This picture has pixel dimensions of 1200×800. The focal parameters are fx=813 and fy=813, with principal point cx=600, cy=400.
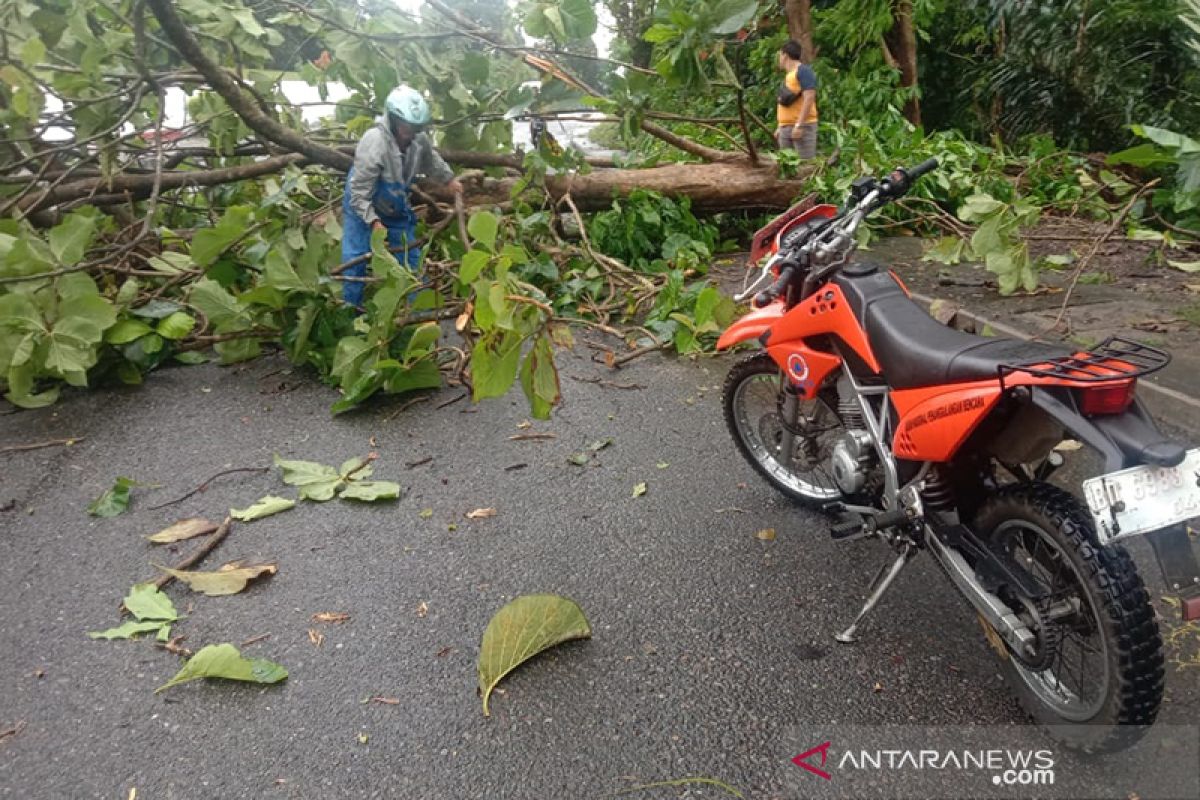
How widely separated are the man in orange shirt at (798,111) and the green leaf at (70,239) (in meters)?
6.10

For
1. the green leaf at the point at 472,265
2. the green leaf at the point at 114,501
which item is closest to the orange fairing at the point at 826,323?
the green leaf at the point at 472,265

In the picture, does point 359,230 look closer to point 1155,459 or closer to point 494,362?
point 494,362

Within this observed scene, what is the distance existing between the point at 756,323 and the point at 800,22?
9759 mm

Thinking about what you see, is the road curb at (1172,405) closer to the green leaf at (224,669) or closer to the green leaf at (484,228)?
the green leaf at (484,228)

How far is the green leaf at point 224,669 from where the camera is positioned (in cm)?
247

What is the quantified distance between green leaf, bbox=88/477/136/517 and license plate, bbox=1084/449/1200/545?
3646mm

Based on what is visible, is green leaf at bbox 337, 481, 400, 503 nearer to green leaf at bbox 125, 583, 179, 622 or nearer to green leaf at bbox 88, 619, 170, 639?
green leaf at bbox 125, 583, 179, 622

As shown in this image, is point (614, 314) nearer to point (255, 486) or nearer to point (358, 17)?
point (358, 17)

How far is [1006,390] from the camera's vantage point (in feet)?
6.31

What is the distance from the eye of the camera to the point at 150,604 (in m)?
2.86

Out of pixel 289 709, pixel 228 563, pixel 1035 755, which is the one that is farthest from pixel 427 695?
pixel 1035 755

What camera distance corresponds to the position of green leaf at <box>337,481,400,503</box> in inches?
139

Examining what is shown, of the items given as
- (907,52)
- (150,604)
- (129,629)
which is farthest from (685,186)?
(907,52)

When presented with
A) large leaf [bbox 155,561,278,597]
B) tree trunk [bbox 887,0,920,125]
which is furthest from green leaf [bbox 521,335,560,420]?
tree trunk [bbox 887,0,920,125]
